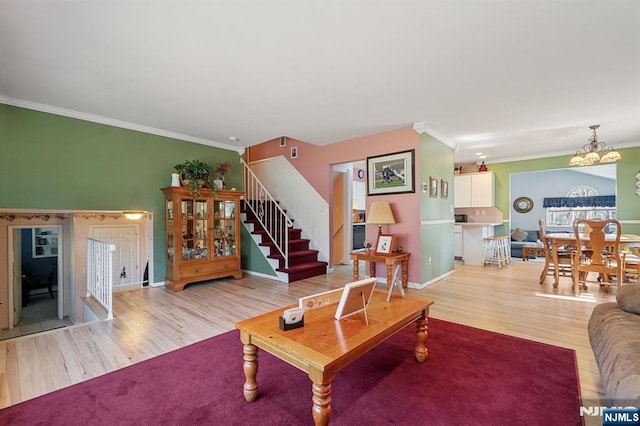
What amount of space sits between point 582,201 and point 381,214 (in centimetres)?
809

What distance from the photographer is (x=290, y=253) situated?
197 inches

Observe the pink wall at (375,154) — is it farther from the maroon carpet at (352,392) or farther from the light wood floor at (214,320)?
the maroon carpet at (352,392)

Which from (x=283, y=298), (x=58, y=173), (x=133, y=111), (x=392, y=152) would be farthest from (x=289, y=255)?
(x=58, y=173)

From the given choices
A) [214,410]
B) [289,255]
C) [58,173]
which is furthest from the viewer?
[289,255]

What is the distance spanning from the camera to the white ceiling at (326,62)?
1.90 metres

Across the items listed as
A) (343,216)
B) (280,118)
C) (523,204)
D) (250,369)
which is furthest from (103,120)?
(523,204)

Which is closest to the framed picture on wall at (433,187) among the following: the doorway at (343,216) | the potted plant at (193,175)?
the doorway at (343,216)

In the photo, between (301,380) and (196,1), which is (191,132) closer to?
(196,1)

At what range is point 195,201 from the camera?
14.9ft

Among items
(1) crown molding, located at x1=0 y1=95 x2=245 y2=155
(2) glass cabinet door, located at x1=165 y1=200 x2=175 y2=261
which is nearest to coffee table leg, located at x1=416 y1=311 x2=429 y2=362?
(2) glass cabinet door, located at x1=165 y1=200 x2=175 y2=261

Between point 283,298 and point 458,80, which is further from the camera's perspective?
point 283,298

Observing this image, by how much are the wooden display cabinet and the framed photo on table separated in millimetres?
2409

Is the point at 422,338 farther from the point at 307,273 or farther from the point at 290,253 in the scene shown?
the point at 290,253

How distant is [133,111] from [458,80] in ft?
12.9
